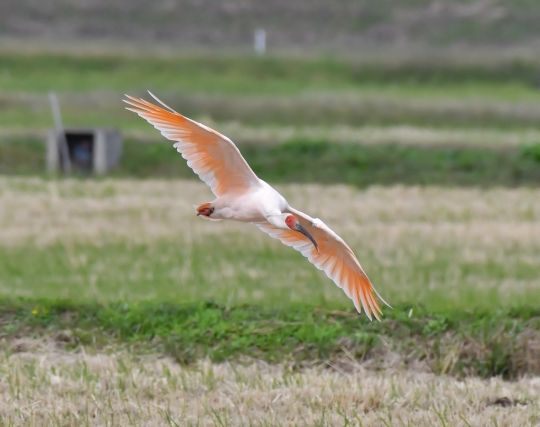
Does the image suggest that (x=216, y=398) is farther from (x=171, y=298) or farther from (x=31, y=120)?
(x=31, y=120)

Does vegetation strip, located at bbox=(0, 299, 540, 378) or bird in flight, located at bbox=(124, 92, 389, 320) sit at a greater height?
bird in flight, located at bbox=(124, 92, 389, 320)

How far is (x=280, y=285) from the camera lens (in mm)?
12773

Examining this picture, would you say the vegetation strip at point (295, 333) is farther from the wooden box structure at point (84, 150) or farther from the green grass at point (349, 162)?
the wooden box structure at point (84, 150)

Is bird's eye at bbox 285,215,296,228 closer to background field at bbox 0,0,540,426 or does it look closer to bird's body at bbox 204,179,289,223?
bird's body at bbox 204,179,289,223

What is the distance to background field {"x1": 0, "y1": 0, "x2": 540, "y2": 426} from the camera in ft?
29.9

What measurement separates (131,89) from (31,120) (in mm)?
4975

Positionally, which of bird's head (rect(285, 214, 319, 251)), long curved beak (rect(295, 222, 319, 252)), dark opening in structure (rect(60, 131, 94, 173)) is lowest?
dark opening in structure (rect(60, 131, 94, 173))

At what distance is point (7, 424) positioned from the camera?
318 inches

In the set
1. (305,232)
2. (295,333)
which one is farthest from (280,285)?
(305,232)

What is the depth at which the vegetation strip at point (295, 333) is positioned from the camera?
1064cm

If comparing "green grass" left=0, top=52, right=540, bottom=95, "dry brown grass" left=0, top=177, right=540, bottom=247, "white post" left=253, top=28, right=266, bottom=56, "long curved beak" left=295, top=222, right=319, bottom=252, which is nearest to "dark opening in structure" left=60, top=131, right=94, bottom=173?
"dry brown grass" left=0, top=177, right=540, bottom=247

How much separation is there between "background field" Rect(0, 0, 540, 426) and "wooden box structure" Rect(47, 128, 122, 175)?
0.58 meters

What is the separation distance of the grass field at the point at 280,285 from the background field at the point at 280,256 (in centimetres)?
3

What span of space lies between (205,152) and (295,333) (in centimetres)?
269
